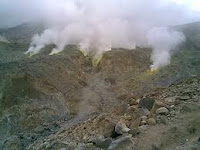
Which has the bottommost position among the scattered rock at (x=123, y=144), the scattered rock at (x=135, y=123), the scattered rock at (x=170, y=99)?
the scattered rock at (x=123, y=144)

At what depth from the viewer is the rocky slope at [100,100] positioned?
17672mm

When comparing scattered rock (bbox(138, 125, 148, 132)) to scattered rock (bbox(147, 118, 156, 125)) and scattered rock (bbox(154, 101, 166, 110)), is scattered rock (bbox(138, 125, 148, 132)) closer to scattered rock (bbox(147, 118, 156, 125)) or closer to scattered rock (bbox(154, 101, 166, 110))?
scattered rock (bbox(147, 118, 156, 125))

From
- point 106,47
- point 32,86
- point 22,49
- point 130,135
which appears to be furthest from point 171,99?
point 22,49

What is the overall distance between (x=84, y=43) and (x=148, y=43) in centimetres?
1375

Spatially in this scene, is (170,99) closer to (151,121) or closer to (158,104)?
(158,104)

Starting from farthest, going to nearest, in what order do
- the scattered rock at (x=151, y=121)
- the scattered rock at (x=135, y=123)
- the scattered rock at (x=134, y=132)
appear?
the scattered rock at (x=135, y=123) < the scattered rock at (x=151, y=121) < the scattered rock at (x=134, y=132)

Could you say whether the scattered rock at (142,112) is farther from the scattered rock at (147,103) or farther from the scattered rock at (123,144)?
the scattered rock at (123,144)

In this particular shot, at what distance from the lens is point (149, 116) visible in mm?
18641

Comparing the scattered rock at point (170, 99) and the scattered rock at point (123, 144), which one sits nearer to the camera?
the scattered rock at point (123, 144)

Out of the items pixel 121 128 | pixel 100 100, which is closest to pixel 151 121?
pixel 121 128

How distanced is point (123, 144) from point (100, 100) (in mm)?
36658

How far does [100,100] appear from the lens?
2115 inches

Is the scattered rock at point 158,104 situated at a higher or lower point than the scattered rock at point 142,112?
higher

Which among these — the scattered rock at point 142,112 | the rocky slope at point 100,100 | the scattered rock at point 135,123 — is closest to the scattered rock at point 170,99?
the rocky slope at point 100,100
